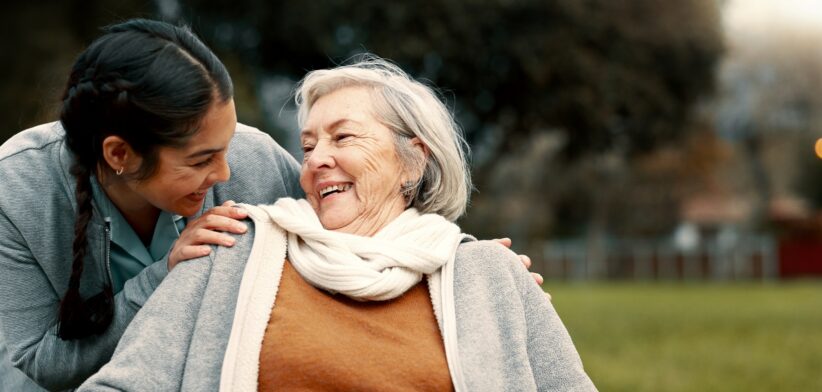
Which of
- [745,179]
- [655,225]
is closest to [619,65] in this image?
[655,225]

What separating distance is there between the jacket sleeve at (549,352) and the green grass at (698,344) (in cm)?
410

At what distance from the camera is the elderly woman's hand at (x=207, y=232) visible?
2.49m

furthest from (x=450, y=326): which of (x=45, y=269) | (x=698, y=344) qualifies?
(x=698, y=344)

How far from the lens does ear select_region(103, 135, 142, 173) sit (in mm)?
2518

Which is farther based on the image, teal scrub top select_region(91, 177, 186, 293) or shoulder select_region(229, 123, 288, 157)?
shoulder select_region(229, 123, 288, 157)

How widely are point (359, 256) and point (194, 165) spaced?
1.61ft

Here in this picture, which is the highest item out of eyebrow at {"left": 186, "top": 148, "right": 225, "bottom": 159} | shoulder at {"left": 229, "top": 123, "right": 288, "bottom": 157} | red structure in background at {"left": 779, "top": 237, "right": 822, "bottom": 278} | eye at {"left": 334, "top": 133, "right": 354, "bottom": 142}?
eyebrow at {"left": 186, "top": 148, "right": 225, "bottom": 159}

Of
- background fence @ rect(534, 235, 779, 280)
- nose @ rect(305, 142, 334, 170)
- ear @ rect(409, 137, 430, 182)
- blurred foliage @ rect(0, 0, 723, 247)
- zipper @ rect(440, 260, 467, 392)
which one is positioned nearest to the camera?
zipper @ rect(440, 260, 467, 392)

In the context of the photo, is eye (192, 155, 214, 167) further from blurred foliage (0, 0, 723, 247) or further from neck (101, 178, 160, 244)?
blurred foliage (0, 0, 723, 247)

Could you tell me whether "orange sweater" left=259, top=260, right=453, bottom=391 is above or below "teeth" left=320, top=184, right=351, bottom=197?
below

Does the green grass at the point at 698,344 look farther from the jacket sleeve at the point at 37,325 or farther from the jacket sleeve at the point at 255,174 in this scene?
the jacket sleeve at the point at 37,325

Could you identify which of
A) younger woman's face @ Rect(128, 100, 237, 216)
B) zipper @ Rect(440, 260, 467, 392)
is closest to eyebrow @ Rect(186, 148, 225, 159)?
younger woman's face @ Rect(128, 100, 237, 216)

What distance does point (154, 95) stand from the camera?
246 centimetres

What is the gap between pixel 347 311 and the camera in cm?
247
